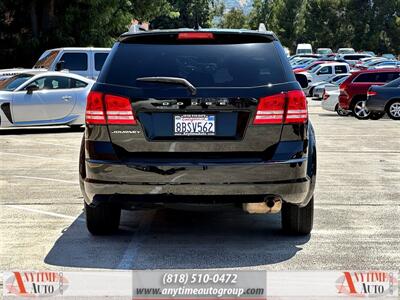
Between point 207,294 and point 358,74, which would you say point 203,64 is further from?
point 358,74

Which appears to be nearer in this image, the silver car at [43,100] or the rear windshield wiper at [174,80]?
the rear windshield wiper at [174,80]

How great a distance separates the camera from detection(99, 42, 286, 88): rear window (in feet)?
20.9

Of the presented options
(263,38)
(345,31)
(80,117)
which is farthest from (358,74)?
(345,31)

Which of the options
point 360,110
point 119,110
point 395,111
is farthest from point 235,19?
point 119,110

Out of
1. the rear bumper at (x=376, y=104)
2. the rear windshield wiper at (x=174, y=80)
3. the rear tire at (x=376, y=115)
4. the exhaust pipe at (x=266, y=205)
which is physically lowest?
the rear tire at (x=376, y=115)

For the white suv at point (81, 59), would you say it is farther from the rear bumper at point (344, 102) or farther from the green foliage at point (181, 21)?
the rear bumper at point (344, 102)

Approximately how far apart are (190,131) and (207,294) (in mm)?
1553

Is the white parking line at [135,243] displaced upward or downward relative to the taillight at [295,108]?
downward

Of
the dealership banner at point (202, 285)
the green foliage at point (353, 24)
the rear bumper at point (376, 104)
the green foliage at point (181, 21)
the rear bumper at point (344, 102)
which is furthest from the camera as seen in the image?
the green foliage at point (353, 24)

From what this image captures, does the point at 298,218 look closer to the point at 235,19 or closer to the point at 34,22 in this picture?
the point at 34,22

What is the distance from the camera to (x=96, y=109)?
634 cm

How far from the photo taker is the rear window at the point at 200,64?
6.38 m

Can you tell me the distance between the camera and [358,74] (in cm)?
2506

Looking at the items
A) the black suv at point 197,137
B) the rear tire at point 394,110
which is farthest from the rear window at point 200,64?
the rear tire at point 394,110
